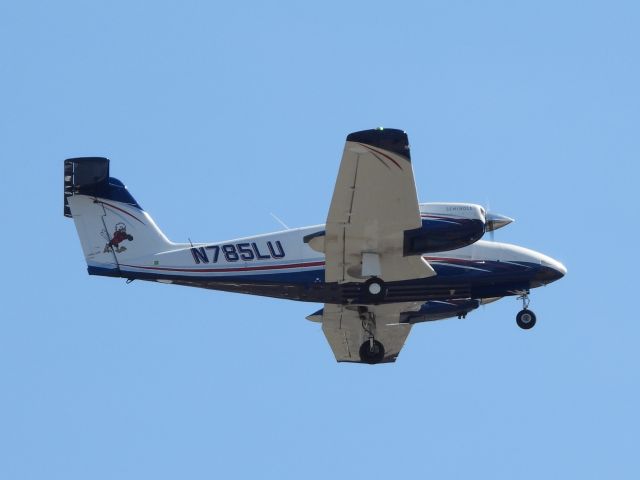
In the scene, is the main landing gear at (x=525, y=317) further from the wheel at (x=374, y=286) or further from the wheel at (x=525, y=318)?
the wheel at (x=374, y=286)

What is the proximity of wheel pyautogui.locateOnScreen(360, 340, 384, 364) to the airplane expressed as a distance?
0.10 feet

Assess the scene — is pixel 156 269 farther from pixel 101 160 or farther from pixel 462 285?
pixel 462 285

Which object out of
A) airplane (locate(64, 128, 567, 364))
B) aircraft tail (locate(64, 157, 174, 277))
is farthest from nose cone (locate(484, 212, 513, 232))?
aircraft tail (locate(64, 157, 174, 277))

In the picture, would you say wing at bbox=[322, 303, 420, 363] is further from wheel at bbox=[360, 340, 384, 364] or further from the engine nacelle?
the engine nacelle

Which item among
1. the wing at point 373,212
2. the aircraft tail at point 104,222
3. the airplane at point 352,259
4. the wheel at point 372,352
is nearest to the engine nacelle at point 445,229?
the airplane at point 352,259

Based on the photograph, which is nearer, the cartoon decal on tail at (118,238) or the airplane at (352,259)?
the airplane at (352,259)

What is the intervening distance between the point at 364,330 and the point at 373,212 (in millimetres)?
8124

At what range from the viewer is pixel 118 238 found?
133ft

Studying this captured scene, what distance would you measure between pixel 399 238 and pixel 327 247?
2.02 metres

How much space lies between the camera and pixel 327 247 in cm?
3719

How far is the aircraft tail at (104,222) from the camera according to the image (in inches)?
1587

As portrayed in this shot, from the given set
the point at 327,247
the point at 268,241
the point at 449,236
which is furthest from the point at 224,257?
the point at 449,236

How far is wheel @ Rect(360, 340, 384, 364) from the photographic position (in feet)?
139

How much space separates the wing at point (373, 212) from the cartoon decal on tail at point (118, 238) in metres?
6.56
